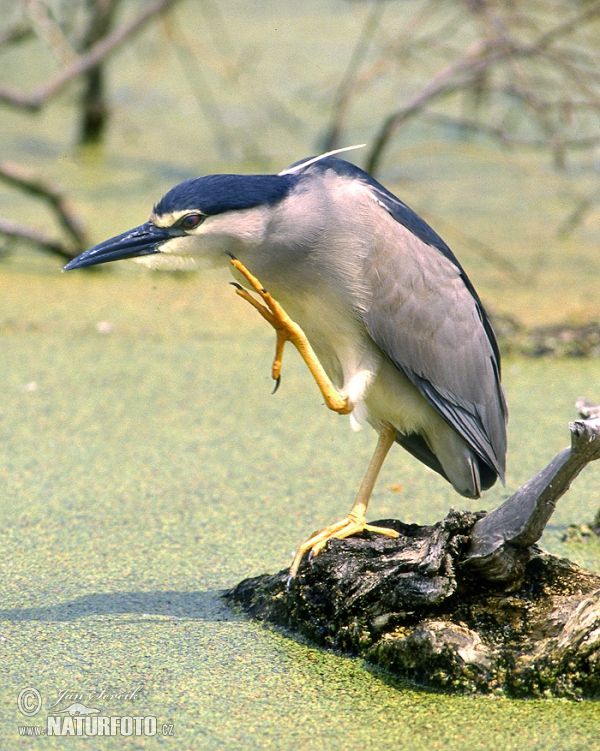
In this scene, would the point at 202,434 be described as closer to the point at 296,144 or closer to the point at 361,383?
the point at 361,383

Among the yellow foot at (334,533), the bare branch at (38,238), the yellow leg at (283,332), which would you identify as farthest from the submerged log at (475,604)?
the bare branch at (38,238)

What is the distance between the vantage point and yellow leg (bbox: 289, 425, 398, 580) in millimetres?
1926

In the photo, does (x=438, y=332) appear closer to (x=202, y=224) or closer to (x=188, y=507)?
(x=202, y=224)

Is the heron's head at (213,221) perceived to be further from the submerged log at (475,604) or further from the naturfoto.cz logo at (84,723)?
the naturfoto.cz logo at (84,723)

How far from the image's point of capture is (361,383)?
203cm

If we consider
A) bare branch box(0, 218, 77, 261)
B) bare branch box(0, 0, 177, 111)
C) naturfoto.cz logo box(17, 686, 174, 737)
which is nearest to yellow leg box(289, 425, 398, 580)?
naturfoto.cz logo box(17, 686, 174, 737)

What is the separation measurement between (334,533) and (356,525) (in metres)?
0.07

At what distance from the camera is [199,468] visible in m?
2.68

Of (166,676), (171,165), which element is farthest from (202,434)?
(171,165)

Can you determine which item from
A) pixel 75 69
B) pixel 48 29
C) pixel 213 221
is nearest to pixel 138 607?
pixel 213 221

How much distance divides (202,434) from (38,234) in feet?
5.71

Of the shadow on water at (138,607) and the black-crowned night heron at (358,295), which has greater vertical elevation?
the black-crowned night heron at (358,295)

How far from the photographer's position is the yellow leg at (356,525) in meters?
1.93

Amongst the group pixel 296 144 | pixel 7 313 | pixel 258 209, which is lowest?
pixel 7 313
